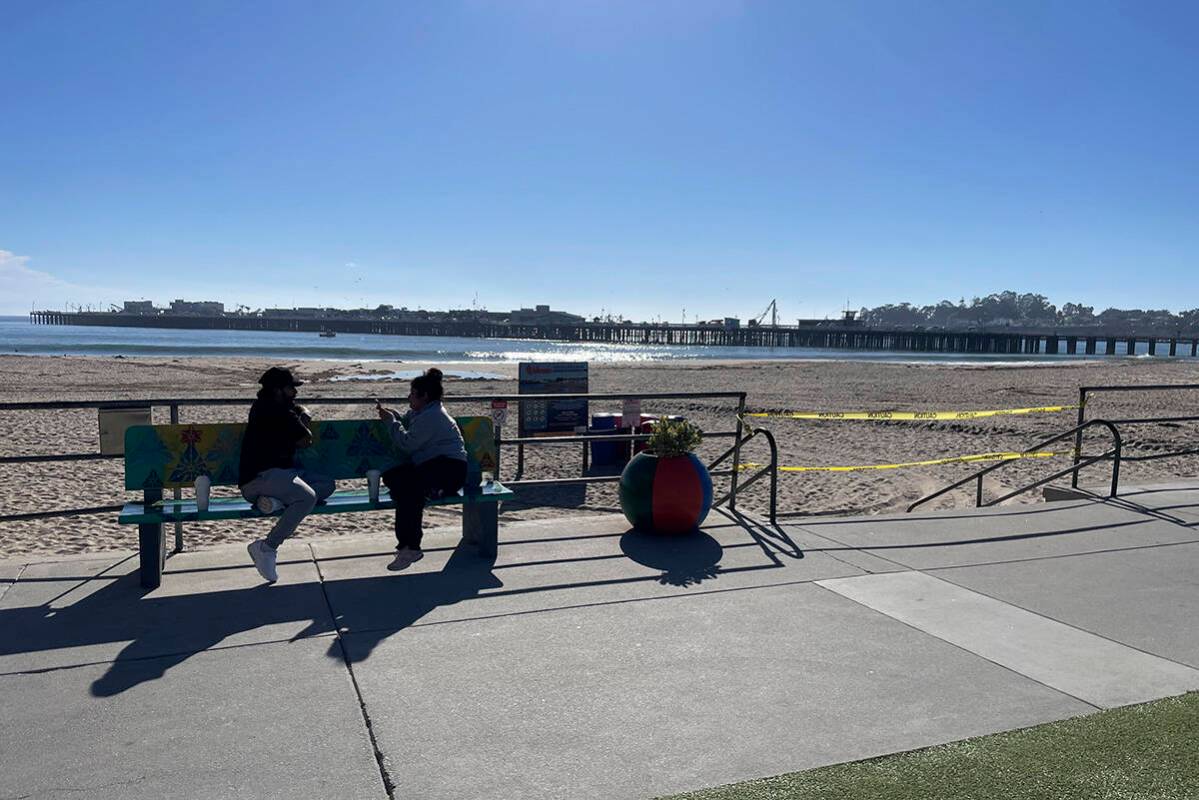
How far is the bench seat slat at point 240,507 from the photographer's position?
18.6 feet

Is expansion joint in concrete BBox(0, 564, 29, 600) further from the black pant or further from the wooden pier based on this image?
the wooden pier

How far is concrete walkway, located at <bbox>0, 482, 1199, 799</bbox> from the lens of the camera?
3553mm

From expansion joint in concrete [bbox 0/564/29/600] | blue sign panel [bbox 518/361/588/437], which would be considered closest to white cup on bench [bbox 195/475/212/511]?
expansion joint in concrete [bbox 0/564/29/600]

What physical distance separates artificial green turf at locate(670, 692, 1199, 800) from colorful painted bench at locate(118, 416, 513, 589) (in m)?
3.48

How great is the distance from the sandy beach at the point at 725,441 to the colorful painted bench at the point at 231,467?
429mm

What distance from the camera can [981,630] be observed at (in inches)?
206

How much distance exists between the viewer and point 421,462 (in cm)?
648

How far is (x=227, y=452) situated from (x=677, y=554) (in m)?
3.35

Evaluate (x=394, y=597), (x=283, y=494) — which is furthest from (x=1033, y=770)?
(x=283, y=494)

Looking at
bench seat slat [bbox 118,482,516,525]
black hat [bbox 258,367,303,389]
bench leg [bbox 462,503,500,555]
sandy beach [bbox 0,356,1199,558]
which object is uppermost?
black hat [bbox 258,367,303,389]

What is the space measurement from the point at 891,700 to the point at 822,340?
6710 inches

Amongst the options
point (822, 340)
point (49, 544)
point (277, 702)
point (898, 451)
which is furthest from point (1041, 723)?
Answer: point (822, 340)

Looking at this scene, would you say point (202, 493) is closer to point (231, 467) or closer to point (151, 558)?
point (231, 467)

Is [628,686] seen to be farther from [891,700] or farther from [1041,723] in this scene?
[1041,723]
